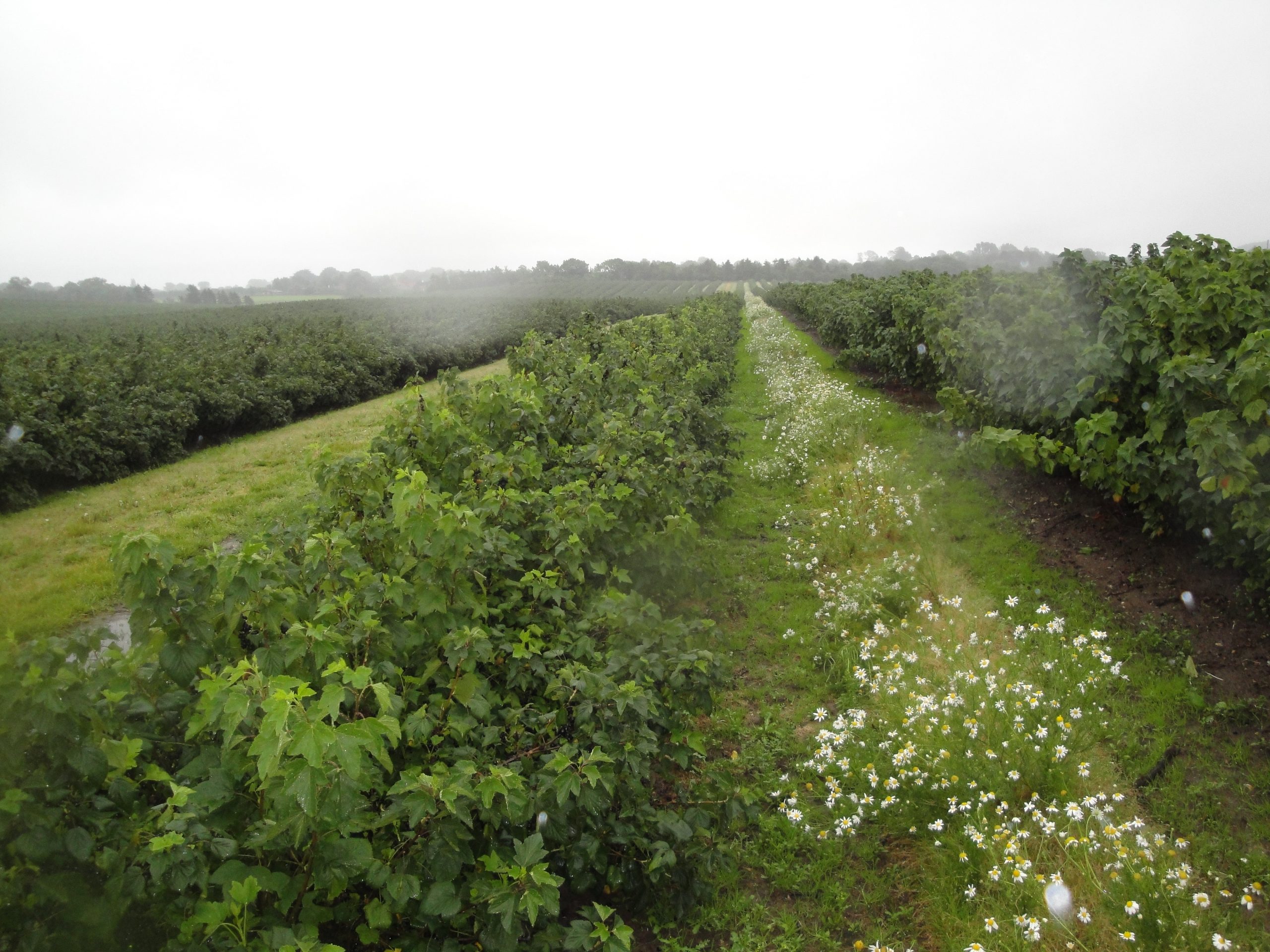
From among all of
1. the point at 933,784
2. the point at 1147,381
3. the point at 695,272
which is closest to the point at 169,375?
the point at 933,784

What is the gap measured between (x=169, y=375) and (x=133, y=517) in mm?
5771

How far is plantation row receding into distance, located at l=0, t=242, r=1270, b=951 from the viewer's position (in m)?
2.08

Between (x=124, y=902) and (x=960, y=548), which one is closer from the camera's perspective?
(x=124, y=902)

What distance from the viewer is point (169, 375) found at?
1295cm

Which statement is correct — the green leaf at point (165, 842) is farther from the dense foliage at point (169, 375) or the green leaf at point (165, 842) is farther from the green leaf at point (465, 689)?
the dense foliage at point (169, 375)

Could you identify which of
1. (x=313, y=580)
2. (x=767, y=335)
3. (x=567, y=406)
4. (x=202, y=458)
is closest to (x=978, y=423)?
(x=567, y=406)

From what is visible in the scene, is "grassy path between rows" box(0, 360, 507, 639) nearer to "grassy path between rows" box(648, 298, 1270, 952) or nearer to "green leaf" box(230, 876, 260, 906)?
"green leaf" box(230, 876, 260, 906)

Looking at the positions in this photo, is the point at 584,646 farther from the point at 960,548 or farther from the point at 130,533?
the point at 960,548

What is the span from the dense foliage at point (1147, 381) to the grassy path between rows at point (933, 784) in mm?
878

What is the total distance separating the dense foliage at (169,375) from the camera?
9.83m

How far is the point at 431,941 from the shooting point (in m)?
2.31

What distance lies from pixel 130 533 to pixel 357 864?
1.45 metres

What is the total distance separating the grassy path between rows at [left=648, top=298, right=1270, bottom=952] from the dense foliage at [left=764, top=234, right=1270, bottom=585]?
2.88 ft

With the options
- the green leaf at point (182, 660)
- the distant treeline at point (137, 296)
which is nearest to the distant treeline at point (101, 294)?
the distant treeline at point (137, 296)
